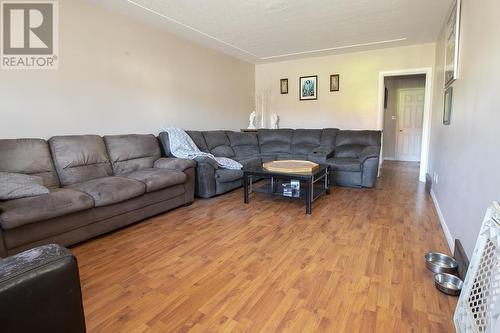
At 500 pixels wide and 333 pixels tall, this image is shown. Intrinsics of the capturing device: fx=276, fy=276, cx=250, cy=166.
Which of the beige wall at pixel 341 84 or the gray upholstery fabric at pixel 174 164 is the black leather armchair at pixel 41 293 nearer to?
the gray upholstery fabric at pixel 174 164

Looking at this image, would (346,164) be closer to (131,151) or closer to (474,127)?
(474,127)

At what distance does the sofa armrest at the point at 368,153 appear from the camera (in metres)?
4.25

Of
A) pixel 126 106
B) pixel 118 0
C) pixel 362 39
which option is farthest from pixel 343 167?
pixel 118 0

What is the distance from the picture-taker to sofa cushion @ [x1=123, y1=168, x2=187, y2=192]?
296 cm

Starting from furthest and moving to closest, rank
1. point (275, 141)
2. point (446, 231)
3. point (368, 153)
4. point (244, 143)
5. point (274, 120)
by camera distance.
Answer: point (274, 120)
point (275, 141)
point (244, 143)
point (368, 153)
point (446, 231)

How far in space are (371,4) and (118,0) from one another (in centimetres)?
296

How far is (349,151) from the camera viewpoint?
4828mm

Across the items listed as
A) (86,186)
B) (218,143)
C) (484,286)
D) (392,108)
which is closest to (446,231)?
(484,286)

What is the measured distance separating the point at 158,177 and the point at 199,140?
1.60 meters

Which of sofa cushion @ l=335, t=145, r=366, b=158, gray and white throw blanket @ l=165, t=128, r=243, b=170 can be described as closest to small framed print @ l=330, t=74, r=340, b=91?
sofa cushion @ l=335, t=145, r=366, b=158

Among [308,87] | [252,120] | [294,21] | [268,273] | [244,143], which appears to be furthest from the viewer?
[252,120]

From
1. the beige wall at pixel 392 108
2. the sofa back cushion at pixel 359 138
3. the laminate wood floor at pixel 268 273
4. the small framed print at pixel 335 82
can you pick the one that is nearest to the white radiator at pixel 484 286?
the laminate wood floor at pixel 268 273

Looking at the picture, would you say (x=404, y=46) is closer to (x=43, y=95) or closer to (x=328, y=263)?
(x=328, y=263)

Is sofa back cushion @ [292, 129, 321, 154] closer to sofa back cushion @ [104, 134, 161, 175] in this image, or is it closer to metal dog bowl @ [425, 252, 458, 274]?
sofa back cushion @ [104, 134, 161, 175]
